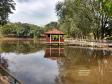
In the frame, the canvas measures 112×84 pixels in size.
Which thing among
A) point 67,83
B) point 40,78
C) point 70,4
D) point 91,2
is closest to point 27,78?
point 40,78

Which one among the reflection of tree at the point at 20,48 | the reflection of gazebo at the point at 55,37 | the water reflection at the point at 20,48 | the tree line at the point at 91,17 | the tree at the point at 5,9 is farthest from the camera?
the reflection of gazebo at the point at 55,37

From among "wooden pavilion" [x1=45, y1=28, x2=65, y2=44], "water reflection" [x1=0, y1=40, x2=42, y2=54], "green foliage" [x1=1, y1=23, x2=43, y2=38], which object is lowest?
"water reflection" [x1=0, y1=40, x2=42, y2=54]

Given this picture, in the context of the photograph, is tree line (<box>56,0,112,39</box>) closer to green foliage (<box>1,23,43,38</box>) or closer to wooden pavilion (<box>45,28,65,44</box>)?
wooden pavilion (<box>45,28,65,44</box>)

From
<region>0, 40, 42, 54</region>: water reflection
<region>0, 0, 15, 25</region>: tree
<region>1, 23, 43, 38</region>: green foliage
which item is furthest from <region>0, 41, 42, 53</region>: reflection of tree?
<region>1, 23, 43, 38</region>: green foliage

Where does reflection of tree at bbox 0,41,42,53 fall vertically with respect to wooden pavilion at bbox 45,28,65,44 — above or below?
below

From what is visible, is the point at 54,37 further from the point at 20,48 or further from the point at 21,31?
the point at 21,31

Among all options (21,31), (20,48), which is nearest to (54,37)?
(20,48)

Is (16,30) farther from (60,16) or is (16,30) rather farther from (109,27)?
(109,27)

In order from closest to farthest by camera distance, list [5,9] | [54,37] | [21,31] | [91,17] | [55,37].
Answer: [5,9] → [91,17] → [54,37] → [55,37] → [21,31]

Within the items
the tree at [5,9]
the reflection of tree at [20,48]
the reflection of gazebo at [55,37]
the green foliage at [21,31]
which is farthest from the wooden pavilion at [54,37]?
the green foliage at [21,31]

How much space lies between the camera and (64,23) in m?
81.8

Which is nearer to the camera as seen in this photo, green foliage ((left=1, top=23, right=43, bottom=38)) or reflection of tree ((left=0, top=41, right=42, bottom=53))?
reflection of tree ((left=0, top=41, right=42, bottom=53))

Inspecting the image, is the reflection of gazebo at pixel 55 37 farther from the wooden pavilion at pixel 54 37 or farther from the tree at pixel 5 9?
the tree at pixel 5 9

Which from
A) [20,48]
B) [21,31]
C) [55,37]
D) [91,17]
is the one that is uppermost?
[91,17]
